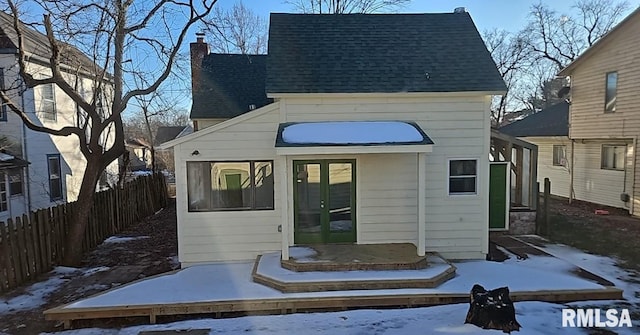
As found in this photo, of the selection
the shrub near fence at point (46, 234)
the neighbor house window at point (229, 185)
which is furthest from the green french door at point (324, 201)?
the shrub near fence at point (46, 234)

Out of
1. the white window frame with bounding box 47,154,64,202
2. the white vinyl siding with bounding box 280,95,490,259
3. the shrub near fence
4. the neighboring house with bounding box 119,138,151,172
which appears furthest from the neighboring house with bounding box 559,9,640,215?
the neighboring house with bounding box 119,138,151,172

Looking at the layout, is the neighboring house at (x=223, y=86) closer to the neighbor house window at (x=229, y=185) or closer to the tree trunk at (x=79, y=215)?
the tree trunk at (x=79, y=215)

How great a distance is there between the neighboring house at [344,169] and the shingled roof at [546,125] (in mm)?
11962

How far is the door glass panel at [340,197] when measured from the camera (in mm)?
8906

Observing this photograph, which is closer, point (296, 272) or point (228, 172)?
point (296, 272)

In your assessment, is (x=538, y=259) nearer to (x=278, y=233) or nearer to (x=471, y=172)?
(x=471, y=172)

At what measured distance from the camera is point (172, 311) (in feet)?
21.1

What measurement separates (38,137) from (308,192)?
34.3ft

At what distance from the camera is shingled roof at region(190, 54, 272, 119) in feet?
53.4

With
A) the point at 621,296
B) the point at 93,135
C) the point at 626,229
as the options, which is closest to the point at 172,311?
the point at 93,135

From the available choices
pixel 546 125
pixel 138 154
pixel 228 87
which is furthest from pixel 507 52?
pixel 138 154

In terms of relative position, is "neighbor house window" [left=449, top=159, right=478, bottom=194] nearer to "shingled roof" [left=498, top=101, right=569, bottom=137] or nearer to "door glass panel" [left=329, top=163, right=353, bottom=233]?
"door glass panel" [left=329, top=163, right=353, bottom=233]

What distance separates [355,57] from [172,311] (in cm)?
668

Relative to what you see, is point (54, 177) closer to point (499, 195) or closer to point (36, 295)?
point (36, 295)
